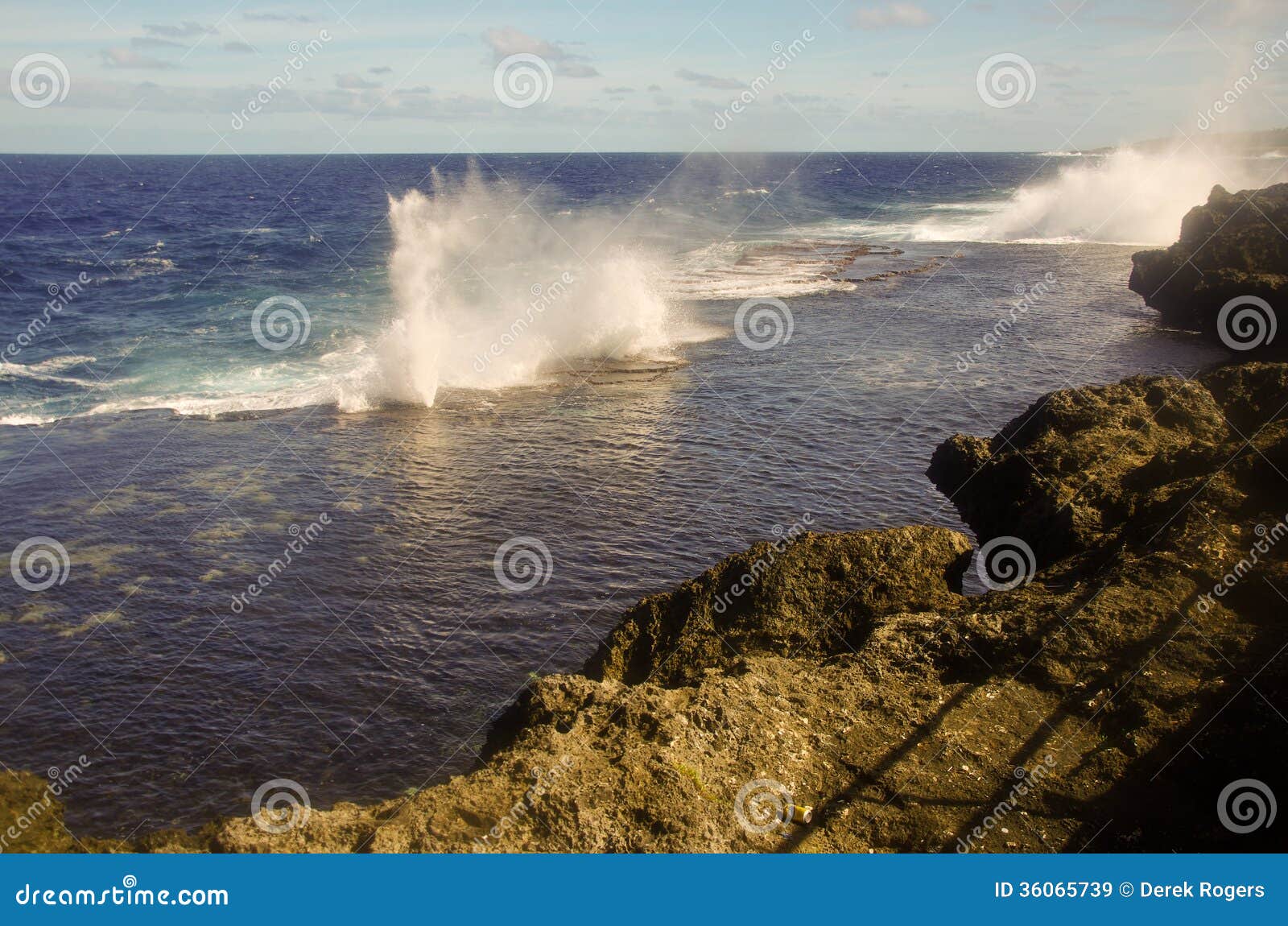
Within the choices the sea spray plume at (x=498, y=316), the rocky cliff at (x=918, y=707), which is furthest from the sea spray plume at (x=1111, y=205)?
the rocky cliff at (x=918, y=707)

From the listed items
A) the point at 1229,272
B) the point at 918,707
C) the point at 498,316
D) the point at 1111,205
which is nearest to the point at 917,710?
the point at 918,707

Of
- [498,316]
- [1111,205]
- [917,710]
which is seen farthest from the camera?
[1111,205]

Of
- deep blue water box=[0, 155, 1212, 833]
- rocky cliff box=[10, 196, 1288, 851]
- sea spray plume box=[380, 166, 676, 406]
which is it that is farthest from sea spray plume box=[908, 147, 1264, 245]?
rocky cliff box=[10, 196, 1288, 851]

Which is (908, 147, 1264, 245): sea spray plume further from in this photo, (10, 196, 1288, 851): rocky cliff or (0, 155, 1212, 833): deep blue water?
(10, 196, 1288, 851): rocky cliff

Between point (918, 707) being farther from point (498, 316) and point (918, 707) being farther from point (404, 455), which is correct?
point (498, 316)

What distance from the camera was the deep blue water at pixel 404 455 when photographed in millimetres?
12703

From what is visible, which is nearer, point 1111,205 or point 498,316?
point 498,316

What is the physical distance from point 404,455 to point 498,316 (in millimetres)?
14186

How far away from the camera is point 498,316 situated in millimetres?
35188

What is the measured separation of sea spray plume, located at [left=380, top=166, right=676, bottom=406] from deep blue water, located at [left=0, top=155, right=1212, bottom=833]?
0.15m

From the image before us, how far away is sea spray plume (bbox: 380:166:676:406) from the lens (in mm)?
27375

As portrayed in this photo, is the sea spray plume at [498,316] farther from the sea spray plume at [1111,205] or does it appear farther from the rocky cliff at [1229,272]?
the sea spray plume at [1111,205]

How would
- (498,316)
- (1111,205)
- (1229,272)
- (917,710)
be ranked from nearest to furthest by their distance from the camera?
(917,710) → (1229,272) → (498,316) → (1111,205)

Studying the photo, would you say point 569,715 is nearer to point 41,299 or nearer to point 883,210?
point 41,299
